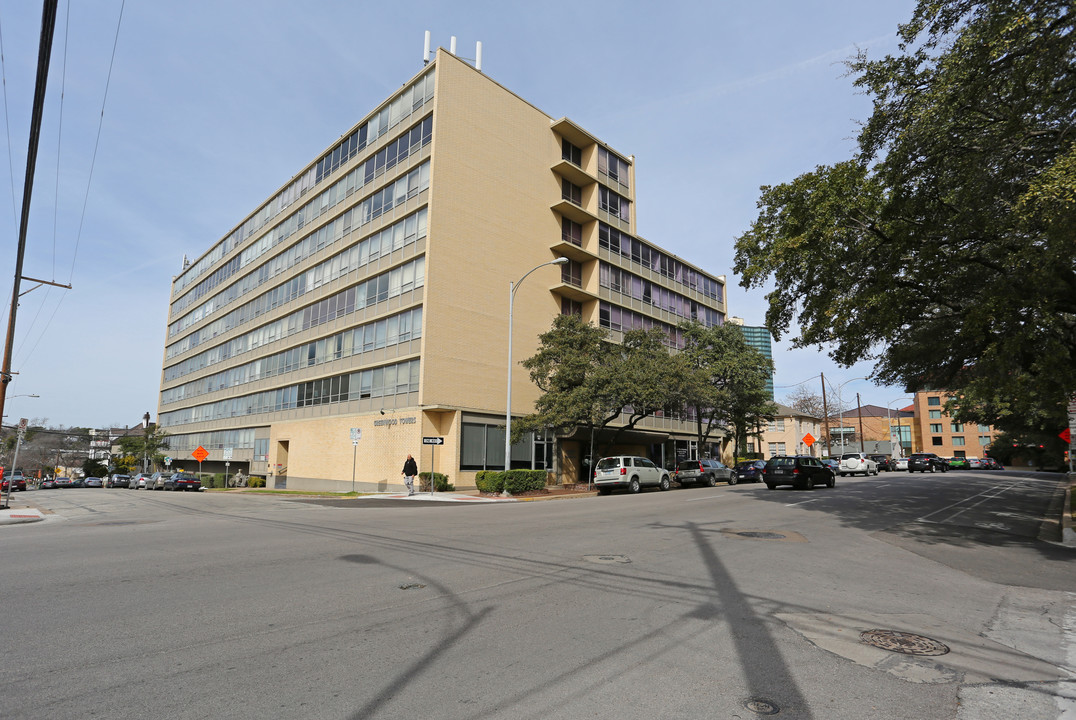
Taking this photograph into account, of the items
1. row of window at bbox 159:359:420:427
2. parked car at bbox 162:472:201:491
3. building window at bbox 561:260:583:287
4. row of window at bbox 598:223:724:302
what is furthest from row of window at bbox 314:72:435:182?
parked car at bbox 162:472:201:491

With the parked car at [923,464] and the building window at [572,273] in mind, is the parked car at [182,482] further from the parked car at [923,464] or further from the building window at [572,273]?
the parked car at [923,464]

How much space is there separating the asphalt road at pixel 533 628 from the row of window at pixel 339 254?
25491mm

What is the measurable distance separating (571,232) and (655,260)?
9.80 metres

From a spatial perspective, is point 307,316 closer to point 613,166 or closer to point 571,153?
point 571,153

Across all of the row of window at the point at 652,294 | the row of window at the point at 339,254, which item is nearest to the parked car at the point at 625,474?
the row of window at the point at 652,294

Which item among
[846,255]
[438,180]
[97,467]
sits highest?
[438,180]

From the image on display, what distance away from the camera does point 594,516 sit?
1552 centimetres

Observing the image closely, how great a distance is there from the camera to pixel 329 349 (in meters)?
40.6

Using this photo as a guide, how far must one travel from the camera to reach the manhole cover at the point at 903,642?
16.1 ft

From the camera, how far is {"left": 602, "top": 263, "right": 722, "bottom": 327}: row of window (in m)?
42.2

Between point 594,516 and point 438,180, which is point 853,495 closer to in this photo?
point 594,516

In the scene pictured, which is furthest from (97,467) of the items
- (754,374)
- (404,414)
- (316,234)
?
(754,374)

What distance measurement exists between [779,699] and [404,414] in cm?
2954

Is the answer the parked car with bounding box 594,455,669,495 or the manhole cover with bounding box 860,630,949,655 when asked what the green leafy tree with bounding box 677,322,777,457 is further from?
the manhole cover with bounding box 860,630,949,655
